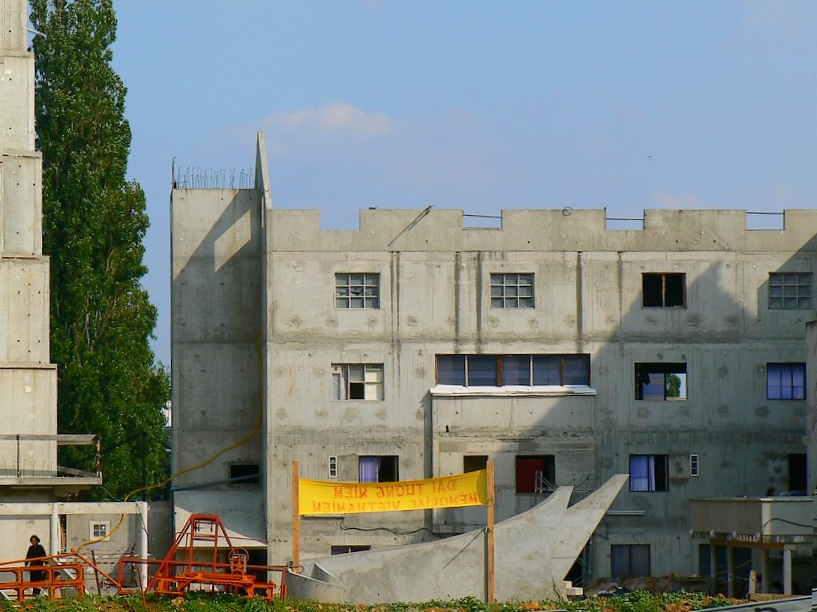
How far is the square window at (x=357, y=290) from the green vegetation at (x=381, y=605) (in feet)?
40.5

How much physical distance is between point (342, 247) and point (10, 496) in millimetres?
12550

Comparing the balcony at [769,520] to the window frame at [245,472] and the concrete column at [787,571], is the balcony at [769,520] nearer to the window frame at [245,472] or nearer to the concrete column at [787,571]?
the concrete column at [787,571]

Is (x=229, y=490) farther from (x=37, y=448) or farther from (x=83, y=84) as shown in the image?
(x=83, y=84)

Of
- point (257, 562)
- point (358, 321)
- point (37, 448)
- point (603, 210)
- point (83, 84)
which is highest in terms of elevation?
point (83, 84)

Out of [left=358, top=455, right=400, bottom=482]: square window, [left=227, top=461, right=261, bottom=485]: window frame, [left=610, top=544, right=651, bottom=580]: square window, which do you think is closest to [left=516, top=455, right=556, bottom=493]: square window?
[left=610, top=544, right=651, bottom=580]: square window

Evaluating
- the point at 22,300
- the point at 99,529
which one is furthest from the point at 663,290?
the point at 22,300

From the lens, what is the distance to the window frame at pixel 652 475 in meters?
49.3

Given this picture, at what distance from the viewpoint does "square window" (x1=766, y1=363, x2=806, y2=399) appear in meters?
49.8

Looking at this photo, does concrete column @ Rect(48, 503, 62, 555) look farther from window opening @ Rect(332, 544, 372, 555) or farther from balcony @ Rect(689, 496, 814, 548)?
balcony @ Rect(689, 496, 814, 548)

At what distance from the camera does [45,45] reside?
61.8 m

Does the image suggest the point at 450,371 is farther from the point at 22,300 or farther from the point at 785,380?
the point at 22,300

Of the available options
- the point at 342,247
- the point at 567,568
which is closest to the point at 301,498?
the point at 567,568

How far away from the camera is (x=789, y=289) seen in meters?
50.1

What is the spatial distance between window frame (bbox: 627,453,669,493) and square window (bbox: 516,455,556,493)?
2355 mm
